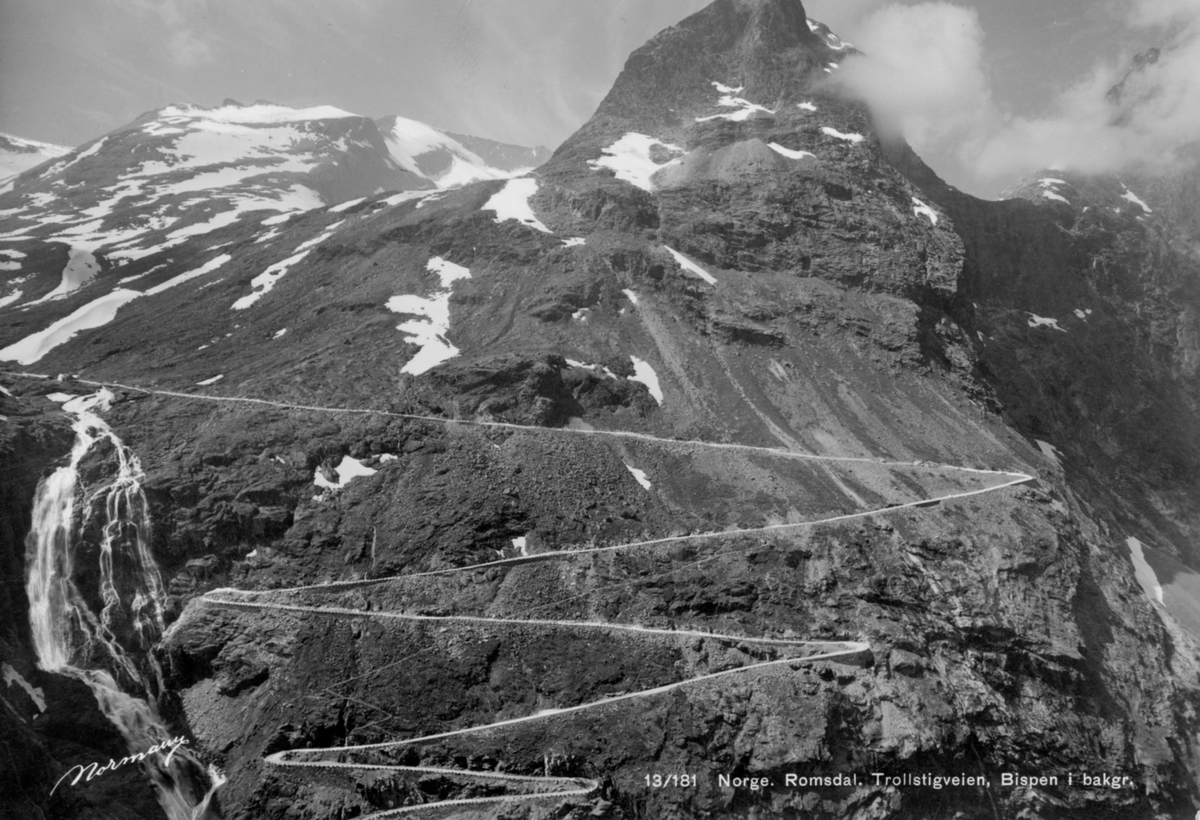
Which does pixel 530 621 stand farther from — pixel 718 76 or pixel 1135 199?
pixel 1135 199

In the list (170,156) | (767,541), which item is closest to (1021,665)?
(767,541)

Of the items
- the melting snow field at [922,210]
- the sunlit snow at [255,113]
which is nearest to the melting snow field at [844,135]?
the melting snow field at [922,210]

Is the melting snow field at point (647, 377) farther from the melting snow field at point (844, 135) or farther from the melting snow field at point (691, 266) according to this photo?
the melting snow field at point (844, 135)

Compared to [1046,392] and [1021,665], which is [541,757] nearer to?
[1021,665]

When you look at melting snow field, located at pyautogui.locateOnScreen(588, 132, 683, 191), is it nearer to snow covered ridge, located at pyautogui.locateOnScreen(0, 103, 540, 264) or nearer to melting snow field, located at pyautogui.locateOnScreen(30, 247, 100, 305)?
snow covered ridge, located at pyautogui.locateOnScreen(0, 103, 540, 264)
